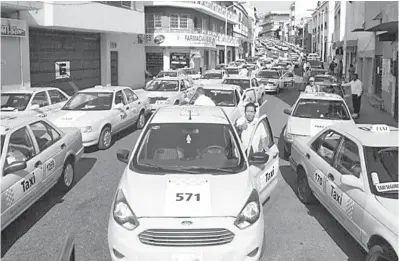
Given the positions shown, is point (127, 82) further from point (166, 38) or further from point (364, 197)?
point (364, 197)

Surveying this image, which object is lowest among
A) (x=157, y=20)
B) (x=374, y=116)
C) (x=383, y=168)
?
(x=374, y=116)

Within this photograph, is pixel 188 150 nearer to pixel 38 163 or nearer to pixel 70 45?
pixel 38 163

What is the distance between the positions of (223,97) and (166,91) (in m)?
4.23

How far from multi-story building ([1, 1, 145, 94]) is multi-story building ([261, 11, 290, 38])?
14838 centimetres

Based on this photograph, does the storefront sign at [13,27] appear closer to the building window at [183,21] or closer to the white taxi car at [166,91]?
the white taxi car at [166,91]

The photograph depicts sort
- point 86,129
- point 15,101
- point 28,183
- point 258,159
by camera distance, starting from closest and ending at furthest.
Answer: point 258,159 → point 28,183 → point 86,129 → point 15,101

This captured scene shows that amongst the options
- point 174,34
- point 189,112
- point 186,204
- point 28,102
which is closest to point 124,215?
point 186,204

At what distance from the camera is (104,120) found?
11273 millimetres

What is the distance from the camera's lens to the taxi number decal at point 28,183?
589cm

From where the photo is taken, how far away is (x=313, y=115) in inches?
430

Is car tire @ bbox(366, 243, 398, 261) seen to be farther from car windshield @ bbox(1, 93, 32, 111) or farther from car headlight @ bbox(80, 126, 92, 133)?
car windshield @ bbox(1, 93, 32, 111)

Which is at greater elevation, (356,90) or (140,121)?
(356,90)

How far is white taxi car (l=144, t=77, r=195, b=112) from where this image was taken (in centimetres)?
1612

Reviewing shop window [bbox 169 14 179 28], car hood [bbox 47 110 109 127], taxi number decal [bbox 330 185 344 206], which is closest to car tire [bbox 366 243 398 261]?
taxi number decal [bbox 330 185 344 206]
